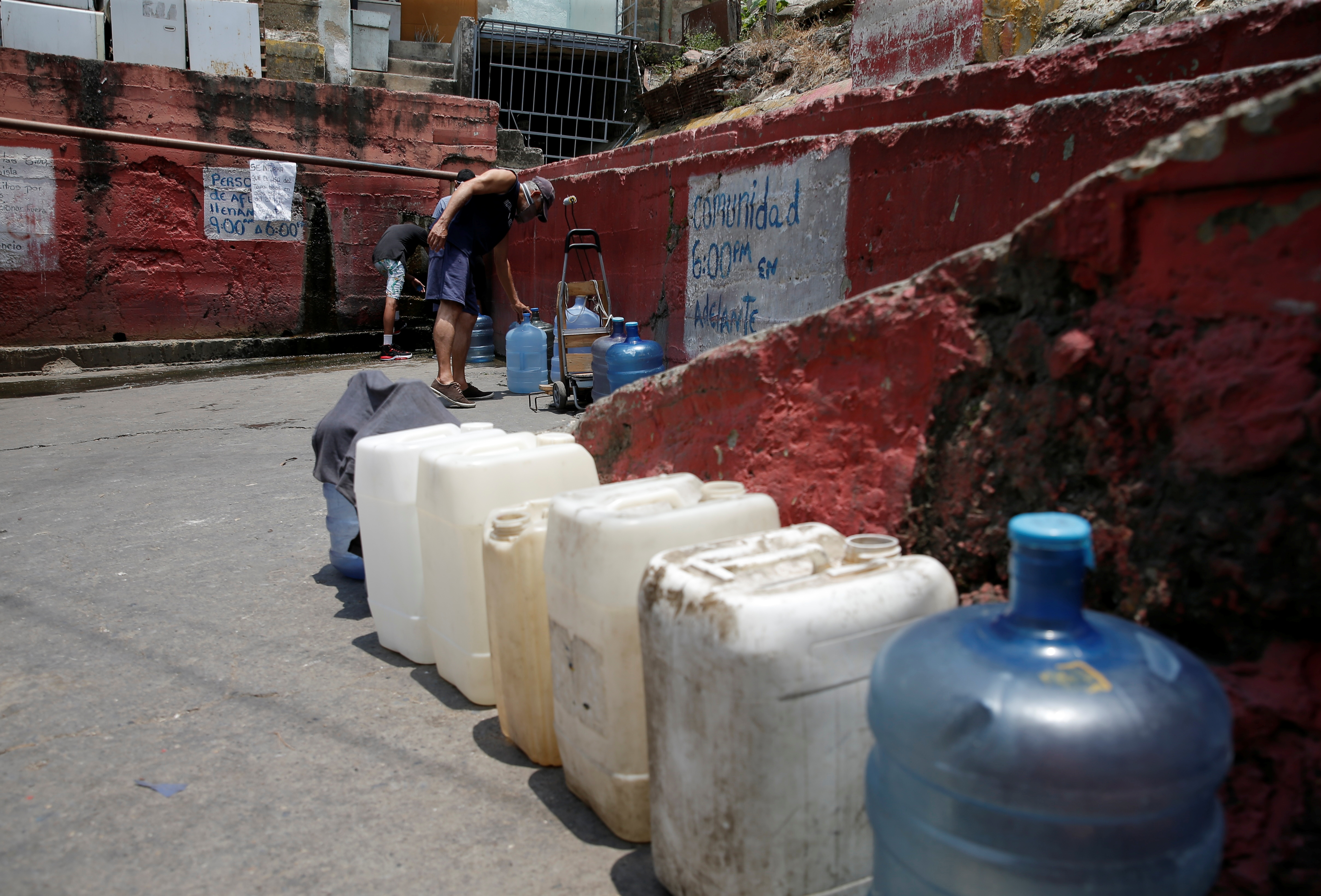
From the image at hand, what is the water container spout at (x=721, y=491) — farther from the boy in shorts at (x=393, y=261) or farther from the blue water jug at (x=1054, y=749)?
the boy in shorts at (x=393, y=261)

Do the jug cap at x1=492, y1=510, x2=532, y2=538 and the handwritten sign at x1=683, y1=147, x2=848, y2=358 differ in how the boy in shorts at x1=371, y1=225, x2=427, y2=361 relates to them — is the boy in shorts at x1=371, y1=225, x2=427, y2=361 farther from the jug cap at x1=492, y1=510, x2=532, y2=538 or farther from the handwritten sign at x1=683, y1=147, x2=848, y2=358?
the jug cap at x1=492, y1=510, x2=532, y2=538

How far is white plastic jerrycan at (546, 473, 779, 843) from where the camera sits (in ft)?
5.57

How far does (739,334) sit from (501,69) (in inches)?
515

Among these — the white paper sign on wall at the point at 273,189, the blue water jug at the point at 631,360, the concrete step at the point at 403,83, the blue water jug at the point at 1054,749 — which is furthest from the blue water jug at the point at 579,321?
the concrete step at the point at 403,83

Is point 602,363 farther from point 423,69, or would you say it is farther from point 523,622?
point 423,69

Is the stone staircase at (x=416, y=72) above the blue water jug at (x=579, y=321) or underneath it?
above

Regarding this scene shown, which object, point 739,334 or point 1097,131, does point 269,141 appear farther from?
point 1097,131

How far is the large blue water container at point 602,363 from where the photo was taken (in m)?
6.29

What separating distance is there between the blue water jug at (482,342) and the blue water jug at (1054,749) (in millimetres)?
8951

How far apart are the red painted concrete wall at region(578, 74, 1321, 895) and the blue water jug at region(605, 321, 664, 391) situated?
4276 millimetres

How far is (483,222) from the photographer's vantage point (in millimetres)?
6629

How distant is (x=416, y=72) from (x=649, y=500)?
16.7 meters

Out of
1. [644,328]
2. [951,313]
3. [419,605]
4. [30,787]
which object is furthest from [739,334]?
[30,787]

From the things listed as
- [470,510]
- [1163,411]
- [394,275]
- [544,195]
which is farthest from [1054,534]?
[394,275]
